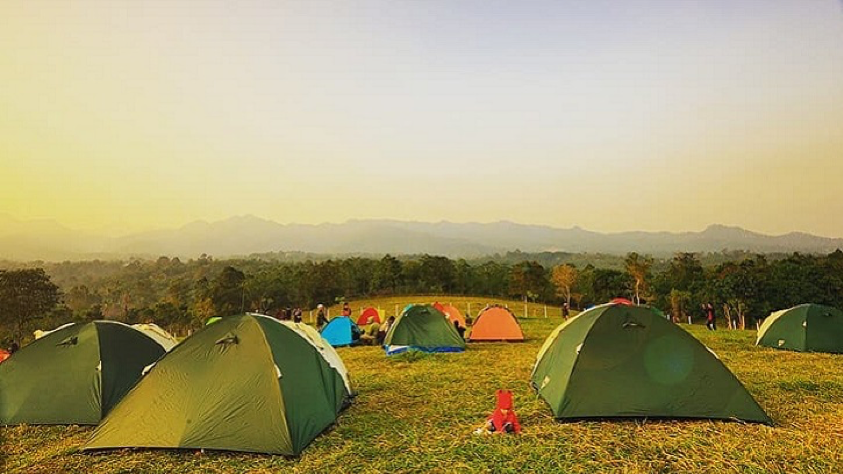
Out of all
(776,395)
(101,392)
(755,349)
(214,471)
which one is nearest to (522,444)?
(214,471)

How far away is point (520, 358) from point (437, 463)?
29.7ft

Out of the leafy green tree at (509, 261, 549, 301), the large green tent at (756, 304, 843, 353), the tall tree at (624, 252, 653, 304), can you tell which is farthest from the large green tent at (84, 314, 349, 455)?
the leafy green tree at (509, 261, 549, 301)

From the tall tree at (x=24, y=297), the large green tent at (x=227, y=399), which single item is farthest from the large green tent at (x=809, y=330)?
the tall tree at (x=24, y=297)

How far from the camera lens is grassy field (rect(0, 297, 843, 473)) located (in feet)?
21.0

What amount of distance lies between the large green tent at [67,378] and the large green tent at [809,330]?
19.1 m

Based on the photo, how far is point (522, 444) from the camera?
7.17 m

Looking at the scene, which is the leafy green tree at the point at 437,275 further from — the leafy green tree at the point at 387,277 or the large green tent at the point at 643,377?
the large green tent at the point at 643,377

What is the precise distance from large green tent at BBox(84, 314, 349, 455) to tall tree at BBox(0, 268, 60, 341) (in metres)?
53.7

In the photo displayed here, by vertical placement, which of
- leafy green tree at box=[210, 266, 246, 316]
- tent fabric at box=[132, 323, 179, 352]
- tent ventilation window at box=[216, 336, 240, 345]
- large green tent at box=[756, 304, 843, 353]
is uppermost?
tent ventilation window at box=[216, 336, 240, 345]

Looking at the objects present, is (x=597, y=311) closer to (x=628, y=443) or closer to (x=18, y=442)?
(x=628, y=443)

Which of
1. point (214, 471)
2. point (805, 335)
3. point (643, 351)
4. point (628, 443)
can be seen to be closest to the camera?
point (214, 471)

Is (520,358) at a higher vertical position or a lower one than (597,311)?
lower

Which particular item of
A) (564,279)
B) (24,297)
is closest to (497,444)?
(24,297)

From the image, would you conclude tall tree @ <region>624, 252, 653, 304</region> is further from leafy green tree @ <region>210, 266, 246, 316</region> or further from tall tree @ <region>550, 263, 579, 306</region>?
leafy green tree @ <region>210, 266, 246, 316</region>
